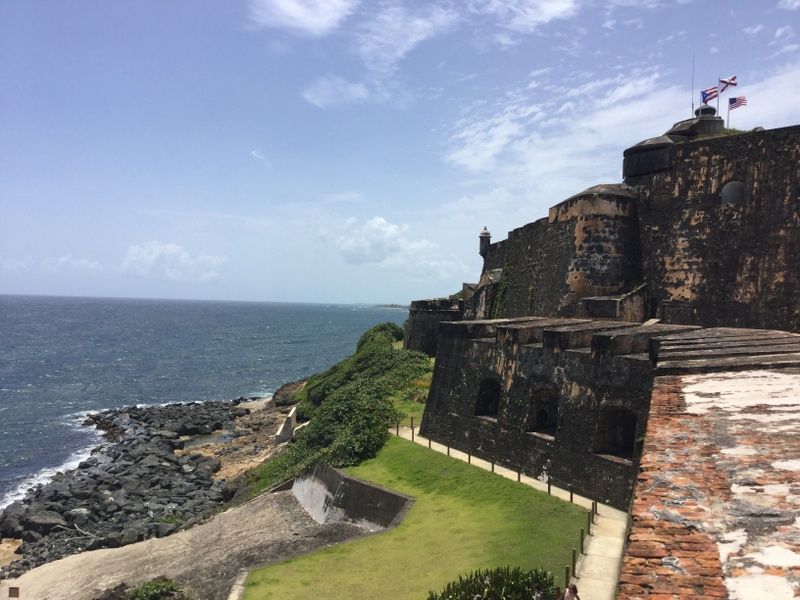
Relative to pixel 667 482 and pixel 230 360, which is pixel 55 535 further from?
pixel 230 360

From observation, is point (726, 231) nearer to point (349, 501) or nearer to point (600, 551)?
point (600, 551)

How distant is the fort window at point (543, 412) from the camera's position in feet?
58.9

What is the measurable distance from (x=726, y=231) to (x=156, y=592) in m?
20.0

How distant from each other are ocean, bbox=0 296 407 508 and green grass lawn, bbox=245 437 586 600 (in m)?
22.4

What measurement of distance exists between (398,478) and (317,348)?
3096 inches

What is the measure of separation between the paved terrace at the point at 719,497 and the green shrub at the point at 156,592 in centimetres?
1236

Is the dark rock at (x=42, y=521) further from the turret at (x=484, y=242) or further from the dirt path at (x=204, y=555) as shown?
the turret at (x=484, y=242)

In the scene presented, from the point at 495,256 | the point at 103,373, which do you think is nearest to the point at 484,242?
the point at 495,256

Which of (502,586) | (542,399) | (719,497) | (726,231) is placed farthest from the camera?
(726,231)

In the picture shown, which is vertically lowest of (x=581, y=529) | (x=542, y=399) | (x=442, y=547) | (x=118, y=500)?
(x=118, y=500)

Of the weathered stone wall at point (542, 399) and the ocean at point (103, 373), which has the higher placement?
the weathered stone wall at point (542, 399)

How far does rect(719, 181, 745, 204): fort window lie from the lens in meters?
19.4

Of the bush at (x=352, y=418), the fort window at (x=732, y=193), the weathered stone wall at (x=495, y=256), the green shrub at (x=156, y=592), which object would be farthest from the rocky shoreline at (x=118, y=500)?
the fort window at (x=732, y=193)

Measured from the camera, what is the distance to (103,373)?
65625 mm
